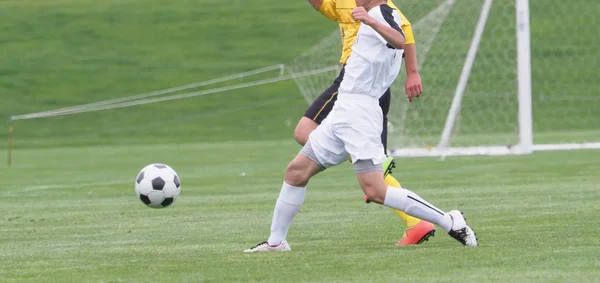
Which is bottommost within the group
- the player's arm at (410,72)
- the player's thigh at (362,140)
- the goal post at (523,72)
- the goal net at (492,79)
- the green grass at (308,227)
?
the goal net at (492,79)

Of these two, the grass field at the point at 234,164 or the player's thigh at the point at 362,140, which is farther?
the player's thigh at the point at 362,140

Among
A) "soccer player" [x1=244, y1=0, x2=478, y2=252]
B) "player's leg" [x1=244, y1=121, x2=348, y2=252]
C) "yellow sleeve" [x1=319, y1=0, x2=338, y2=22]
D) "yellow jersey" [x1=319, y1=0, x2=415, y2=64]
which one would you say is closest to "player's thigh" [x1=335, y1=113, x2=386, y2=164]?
"soccer player" [x1=244, y1=0, x2=478, y2=252]

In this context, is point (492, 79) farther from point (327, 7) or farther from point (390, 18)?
point (390, 18)

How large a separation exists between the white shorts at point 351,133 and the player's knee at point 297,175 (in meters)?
0.14

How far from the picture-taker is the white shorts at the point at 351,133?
8.28 metres

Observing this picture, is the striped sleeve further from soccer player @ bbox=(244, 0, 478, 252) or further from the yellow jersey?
the yellow jersey

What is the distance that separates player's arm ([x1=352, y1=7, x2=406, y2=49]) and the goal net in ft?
40.5

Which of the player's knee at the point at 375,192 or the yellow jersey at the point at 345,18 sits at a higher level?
the yellow jersey at the point at 345,18

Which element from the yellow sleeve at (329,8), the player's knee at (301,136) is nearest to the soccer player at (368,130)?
the player's knee at (301,136)

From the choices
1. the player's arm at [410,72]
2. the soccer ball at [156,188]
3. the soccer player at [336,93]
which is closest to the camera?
the player's arm at [410,72]

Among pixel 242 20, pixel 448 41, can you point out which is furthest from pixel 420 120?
pixel 242 20

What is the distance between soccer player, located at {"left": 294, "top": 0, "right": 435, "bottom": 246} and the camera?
8.51m

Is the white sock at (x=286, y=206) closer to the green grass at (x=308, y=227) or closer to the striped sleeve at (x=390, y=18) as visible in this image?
the green grass at (x=308, y=227)

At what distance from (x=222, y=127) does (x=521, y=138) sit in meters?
14.5
